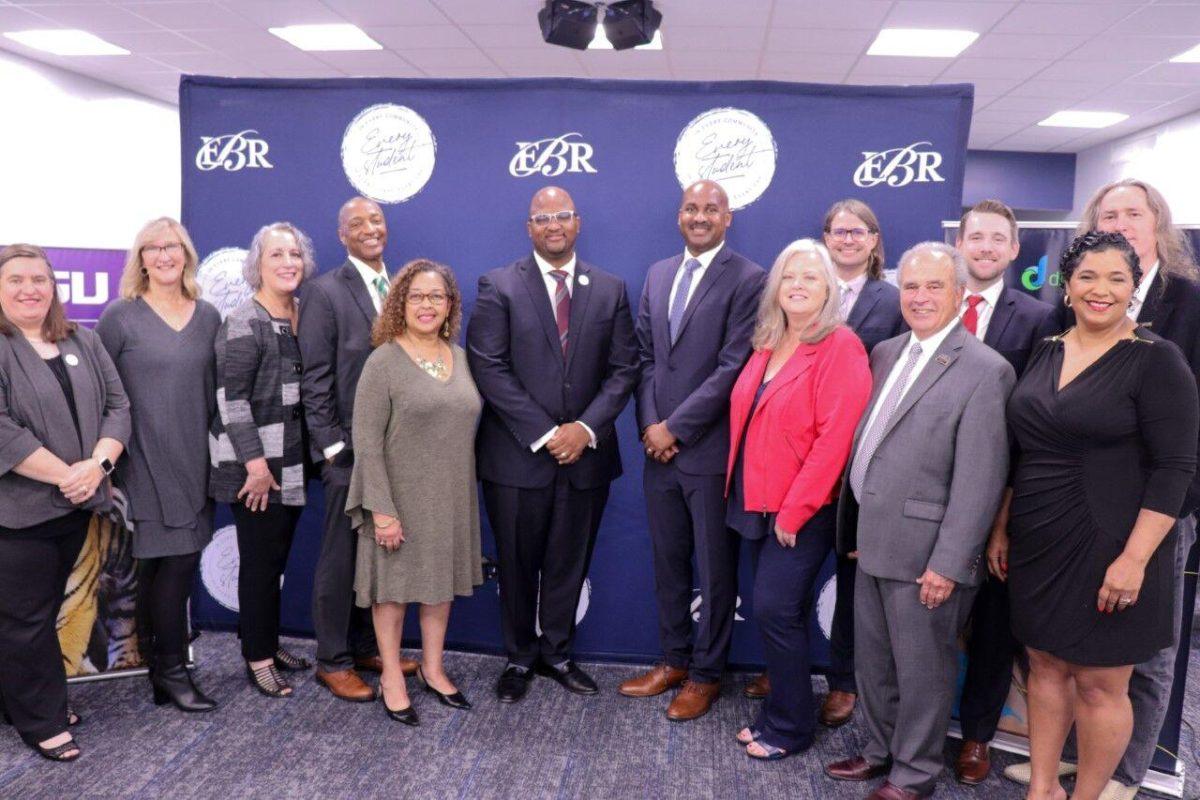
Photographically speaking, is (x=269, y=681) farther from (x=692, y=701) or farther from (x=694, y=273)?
(x=694, y=273)

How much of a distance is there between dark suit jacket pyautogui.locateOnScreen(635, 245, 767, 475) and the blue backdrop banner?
445mm

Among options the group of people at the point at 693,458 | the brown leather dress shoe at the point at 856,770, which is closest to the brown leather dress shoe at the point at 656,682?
the group of people at the point at 693,458

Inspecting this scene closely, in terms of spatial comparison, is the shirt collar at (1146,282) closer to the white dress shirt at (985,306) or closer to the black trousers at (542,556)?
the white dress shirt at (985,306)

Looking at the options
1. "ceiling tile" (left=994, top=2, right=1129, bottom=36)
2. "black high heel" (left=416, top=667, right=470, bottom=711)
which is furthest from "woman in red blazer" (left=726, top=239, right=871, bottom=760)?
"ceiling tile" (left=994, top=2, right=1129, bottom=36)

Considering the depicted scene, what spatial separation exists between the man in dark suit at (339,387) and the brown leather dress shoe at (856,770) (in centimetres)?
159

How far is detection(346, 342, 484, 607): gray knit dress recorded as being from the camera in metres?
2.60

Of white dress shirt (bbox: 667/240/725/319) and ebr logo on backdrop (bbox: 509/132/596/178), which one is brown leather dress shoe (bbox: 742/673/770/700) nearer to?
white dress shirt (bbox: 667/240/725/319)

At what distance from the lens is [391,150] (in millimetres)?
3242

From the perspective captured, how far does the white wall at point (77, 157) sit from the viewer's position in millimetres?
8094

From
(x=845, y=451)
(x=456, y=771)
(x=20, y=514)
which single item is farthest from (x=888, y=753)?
(x=20, y=514)

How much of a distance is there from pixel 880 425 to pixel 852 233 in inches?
32.8

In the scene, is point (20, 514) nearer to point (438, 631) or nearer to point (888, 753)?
point (438, 631)

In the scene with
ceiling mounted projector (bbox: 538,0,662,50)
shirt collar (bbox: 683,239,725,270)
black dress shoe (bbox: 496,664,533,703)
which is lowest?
black dress shoe (bbox: 496,664,533,703)

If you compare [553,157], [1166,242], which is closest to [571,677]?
[553,157]
